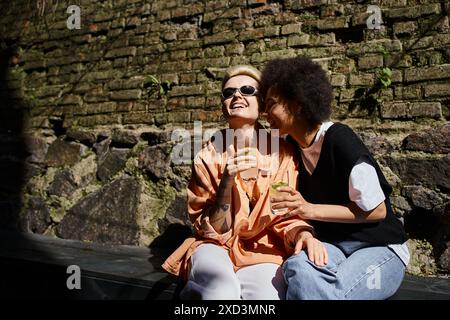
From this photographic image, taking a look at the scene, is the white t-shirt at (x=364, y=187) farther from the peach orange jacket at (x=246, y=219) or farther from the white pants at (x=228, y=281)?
the white pants at (x=228, y=281)

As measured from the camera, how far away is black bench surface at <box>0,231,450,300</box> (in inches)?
87.4

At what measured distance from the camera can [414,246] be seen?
2.60 m

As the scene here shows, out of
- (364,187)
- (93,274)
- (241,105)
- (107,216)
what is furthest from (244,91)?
(107,216)

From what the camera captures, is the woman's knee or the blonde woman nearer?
the woman's knee

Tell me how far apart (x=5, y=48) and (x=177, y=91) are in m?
2.10

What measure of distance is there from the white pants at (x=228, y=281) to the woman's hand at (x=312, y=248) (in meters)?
0.15

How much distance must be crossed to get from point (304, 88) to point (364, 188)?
0.54 m

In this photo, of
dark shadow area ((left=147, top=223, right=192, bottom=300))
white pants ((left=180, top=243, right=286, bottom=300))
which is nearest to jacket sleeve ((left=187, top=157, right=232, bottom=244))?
white pants ((left=180, top=243, right=286, bottom=300))

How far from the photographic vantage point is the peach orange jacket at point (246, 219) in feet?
6.60

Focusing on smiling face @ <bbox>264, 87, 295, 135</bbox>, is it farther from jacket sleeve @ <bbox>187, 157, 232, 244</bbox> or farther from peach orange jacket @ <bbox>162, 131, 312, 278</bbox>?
jacket sleeve @ <bbox>187, 157, 232, 244</bbox>

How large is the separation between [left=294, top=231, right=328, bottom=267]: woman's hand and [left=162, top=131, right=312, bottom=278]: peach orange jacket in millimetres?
51
